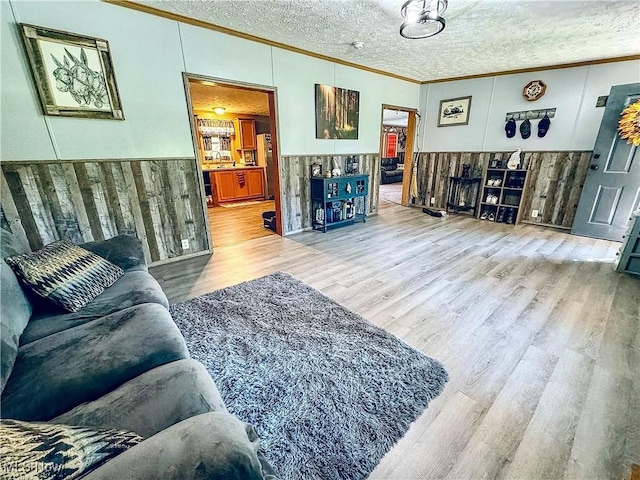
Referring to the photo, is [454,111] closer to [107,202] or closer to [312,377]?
[312,377]

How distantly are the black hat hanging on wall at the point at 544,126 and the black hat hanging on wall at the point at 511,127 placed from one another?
36 cm

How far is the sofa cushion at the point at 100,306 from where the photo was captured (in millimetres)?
1359

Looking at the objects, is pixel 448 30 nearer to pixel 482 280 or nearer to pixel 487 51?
pixel 487 51

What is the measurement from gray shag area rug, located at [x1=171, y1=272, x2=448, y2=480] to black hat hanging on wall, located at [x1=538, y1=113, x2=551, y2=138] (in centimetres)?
482

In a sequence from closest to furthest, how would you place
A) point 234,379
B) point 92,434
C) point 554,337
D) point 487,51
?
point 92,434 → point 234,379 → point 554,337 → point 487,51

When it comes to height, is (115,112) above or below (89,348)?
above

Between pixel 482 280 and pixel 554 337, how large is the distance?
2.87 feet

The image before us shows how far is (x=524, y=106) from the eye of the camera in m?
4.62

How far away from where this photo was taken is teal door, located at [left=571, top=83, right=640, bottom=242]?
3.56 m

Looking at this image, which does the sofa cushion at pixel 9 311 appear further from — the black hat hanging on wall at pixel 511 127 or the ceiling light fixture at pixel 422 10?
the black hat hanging on wall at pixel 511 127

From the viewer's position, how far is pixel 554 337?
6.32 feet

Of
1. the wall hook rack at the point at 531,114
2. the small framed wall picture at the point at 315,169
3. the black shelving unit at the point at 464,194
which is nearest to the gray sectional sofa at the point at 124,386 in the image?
the small framed wall picture at the point at 315,169

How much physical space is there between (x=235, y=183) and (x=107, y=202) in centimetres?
435

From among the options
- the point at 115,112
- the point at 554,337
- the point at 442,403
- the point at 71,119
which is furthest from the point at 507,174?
the point at 71,119
